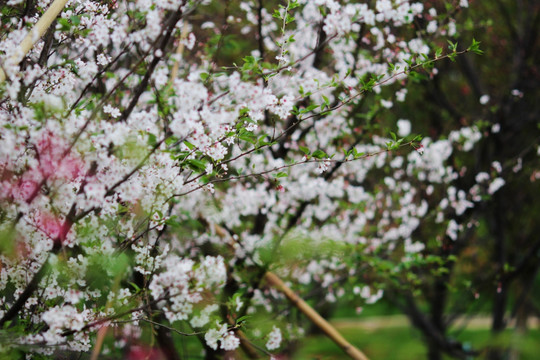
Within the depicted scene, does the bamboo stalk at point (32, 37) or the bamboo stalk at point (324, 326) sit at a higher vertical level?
the bamboo stalk at point (32, 37)

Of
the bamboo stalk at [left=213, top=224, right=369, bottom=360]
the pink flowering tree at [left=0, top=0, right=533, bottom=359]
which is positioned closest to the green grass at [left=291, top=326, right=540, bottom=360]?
the bamboo stalk at [left=213, top=224, right=369, bottom=360]

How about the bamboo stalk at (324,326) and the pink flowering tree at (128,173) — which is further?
the bamboo stalk at (324,326)

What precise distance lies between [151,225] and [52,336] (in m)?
0.69

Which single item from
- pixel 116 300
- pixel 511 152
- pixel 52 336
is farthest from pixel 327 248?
pixel 511 152

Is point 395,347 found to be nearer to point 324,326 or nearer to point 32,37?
point 324,326

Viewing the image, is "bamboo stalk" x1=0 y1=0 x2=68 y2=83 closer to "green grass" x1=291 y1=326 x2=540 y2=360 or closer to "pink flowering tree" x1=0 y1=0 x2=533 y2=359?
"pink flowering tree" x1=0 y1=0 x2=533 y2=359

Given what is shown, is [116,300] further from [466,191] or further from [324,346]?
[466,191]

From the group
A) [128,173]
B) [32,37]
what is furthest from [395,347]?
[32,37]

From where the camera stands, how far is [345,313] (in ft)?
48.5

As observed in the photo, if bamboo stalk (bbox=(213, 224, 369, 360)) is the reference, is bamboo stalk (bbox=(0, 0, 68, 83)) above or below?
above


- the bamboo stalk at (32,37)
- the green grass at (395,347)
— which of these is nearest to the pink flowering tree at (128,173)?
the bamboo stalk at (32,37)

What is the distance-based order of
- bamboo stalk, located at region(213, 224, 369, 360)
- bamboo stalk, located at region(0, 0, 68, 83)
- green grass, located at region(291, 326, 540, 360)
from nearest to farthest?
bamboo stalk, located at region(0, 0, 68, 83) < bamboo stalk, located at region(213, 224, 369, 360) < green grass, located at region(291, 326, 540, 360)

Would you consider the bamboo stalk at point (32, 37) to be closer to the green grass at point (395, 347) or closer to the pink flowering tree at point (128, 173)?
the pink flowering tree at point (128, 173)

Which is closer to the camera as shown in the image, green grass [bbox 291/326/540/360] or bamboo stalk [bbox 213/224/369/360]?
bamboo stalk [bbox 213/224/369/360]
